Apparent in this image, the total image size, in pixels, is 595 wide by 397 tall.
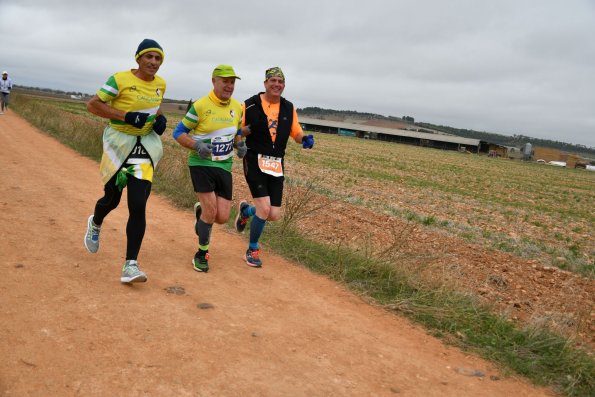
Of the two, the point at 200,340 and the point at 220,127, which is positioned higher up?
the point at 220,127

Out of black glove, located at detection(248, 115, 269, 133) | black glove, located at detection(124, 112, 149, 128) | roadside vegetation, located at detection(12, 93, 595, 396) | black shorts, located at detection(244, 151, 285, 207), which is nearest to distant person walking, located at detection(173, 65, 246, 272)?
black glove, located at detection(248, 115, 269, 133)

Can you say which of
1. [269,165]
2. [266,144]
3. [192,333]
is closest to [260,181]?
[269,165]

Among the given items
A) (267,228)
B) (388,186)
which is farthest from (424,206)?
(267,228)

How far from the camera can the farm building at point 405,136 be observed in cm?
8962

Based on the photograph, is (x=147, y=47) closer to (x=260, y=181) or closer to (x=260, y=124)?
(x=260, y=124)

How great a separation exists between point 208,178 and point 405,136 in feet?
306

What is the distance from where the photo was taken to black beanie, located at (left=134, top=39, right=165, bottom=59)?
14.1 ft

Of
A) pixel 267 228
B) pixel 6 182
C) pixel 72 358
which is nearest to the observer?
pixel 72 358

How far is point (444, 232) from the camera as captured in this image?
1062 centimetres

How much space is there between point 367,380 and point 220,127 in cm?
289

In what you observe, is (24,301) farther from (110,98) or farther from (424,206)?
(424,206)

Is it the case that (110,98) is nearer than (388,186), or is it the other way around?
(110,98)

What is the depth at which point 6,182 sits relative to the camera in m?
8.08

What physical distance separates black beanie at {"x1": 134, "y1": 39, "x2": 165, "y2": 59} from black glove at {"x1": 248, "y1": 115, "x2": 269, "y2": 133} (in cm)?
130
